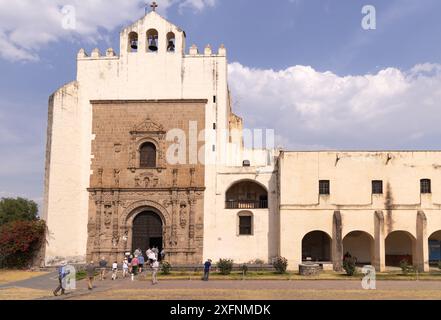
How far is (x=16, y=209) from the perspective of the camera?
62.6 metres

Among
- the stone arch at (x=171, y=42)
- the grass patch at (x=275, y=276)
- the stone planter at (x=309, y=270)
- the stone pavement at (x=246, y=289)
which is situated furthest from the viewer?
the stone arch at (x=171, y=42)

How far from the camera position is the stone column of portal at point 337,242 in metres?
30.8

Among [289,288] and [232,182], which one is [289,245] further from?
[289,288]

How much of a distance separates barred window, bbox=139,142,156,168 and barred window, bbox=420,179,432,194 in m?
17.0

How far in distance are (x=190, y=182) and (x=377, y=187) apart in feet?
38.4

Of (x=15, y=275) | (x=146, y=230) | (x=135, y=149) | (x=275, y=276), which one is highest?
(x=135, y=149)

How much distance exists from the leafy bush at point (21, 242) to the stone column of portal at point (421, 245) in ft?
76.0

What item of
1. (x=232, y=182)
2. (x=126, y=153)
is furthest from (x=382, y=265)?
(x=126, y=153)

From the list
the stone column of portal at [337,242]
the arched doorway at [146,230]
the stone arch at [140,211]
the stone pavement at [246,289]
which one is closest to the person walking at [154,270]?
the stone pavement at [246,289]

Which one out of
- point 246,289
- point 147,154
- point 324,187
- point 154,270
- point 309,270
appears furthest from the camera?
point 147,154

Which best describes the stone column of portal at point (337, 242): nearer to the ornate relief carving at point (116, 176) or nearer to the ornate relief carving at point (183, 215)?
the ornate relief carving at point (183, 215)

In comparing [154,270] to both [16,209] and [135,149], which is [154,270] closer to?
[135,149]

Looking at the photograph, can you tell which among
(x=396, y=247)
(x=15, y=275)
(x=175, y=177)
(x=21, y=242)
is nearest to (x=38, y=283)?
(x=15, y=275)

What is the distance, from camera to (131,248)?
33.7m
